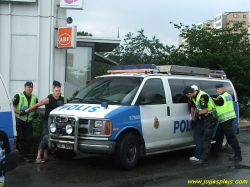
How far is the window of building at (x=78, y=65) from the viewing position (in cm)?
1591

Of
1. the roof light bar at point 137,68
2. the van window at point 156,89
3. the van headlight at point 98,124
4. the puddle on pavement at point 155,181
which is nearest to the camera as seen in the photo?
the puddle on pavement at point 155,181

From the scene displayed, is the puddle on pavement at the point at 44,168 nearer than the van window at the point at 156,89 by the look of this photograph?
Yes

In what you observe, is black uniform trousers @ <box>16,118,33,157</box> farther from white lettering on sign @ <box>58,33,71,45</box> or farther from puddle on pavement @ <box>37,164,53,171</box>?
white lettering on sign @ <box>58,33,71,45</box>

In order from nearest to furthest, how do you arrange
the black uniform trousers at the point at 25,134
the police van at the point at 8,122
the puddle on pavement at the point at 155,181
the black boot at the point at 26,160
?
the police van at the point at 8,122, the puddle on pavement at the point at 155,181, the black boot at the point at 26,160, the black uniform trousers at the point at 25,134

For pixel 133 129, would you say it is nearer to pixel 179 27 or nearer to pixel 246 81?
pixel 246 81

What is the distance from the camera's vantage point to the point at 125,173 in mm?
7012

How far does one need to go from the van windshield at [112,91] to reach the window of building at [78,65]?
7.79 meters

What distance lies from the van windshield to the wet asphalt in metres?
1.43

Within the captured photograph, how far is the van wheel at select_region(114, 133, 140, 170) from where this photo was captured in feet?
22.7

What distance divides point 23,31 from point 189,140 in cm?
839

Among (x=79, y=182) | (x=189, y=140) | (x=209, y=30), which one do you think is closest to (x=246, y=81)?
(x=209, y=30)

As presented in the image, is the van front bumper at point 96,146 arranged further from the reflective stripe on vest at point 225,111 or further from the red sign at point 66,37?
the red sign at point 66,37

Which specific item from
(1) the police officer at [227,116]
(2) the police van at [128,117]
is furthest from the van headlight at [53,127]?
(1) the police officer at [227,116]

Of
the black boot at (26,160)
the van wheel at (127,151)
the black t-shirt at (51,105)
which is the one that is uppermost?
the black t-shirt at (51,105)
